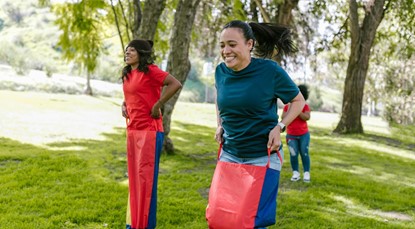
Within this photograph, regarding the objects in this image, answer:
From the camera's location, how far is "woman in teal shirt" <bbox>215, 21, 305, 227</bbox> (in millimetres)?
3055

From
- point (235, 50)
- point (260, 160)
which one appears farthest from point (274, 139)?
point (235, 50)

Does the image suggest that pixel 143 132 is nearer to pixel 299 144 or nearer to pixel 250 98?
pixel 250 98

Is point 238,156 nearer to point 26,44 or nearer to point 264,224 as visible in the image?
point 264,224

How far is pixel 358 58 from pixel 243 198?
15.4 m

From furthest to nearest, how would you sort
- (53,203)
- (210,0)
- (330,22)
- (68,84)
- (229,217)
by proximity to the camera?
(68,84) < (330,22) < (210,0) < (53,203) < (229,217)

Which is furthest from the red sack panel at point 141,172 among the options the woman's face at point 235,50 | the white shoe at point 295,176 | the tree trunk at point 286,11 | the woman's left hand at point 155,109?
the tree trunk at point 286,11

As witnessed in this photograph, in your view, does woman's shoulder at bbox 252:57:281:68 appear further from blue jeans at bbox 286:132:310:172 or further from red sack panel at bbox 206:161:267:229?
blue jeans at bbox 286:132:310:172

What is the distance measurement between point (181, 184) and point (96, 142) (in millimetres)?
5692

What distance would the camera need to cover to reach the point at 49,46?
11856 centimetres

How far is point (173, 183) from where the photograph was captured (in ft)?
24.8

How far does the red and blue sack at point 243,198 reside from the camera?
2932mm

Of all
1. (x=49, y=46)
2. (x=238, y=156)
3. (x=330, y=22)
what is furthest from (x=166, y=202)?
(x=49, y=46)

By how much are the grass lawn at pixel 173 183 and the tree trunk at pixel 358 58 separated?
270 cm

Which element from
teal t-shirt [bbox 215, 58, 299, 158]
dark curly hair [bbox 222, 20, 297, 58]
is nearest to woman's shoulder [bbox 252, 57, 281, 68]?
teal t-shirt [bbox 215, 58, 299, 158]
